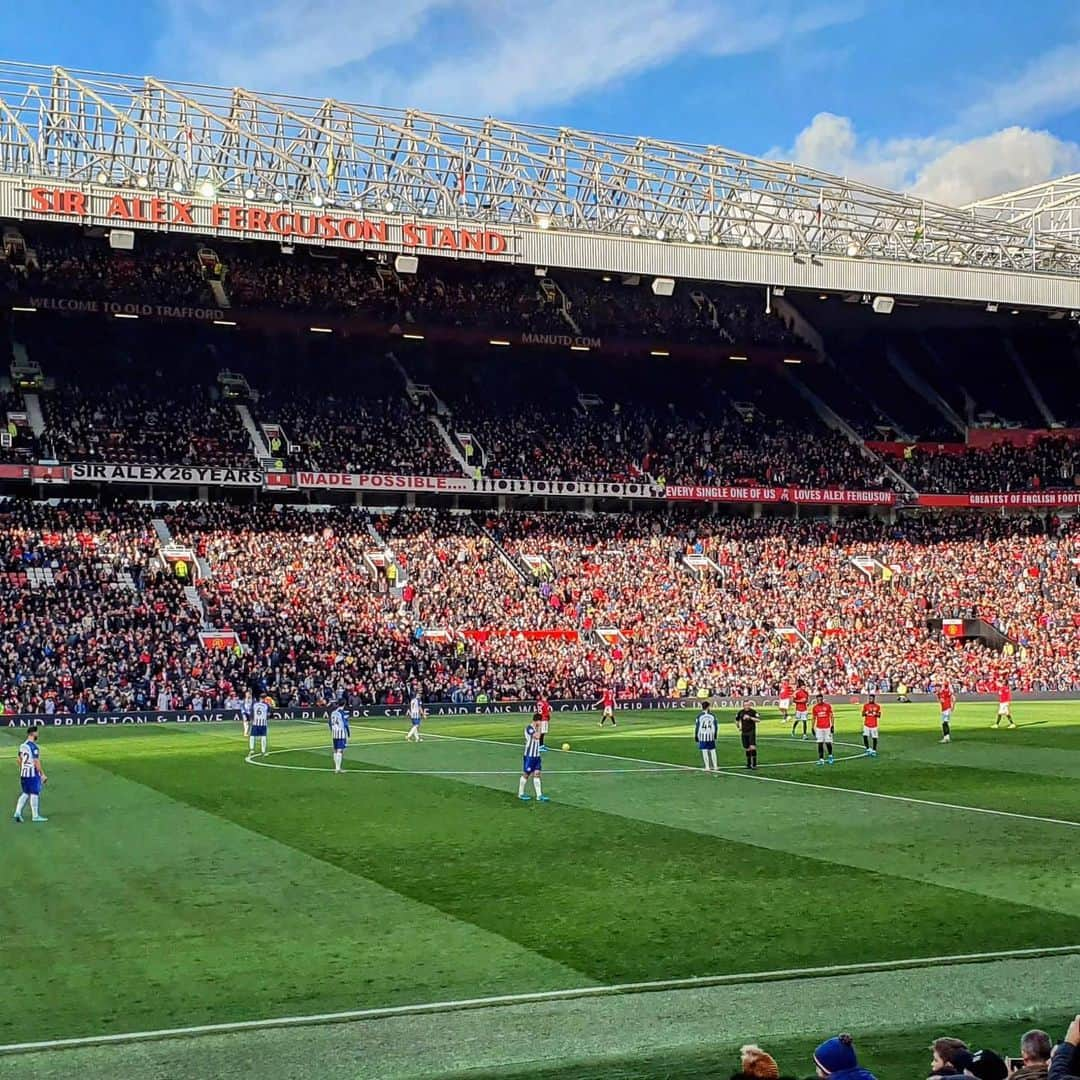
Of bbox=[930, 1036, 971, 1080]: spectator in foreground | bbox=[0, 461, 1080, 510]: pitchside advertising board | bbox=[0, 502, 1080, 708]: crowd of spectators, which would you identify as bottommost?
bbox=[930, 1036, 971, 1080]: spectator in foreground

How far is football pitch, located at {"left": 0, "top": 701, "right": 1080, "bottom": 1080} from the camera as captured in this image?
12.8 m

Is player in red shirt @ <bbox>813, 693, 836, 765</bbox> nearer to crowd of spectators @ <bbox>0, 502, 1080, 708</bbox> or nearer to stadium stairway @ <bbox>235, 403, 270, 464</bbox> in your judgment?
crowd of spectators @ <bbox>0, 502, 1080, 708</bbox>

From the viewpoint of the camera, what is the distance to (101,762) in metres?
35.8

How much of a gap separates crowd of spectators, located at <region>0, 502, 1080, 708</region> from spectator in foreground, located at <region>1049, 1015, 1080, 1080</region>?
47.7 metres

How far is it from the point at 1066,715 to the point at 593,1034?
42.6 metres

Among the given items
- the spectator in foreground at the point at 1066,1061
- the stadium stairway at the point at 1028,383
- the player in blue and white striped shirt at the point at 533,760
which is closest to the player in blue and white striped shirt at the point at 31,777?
the player in blue and white striped shirt at the point at 533,760

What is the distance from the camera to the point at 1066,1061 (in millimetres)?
7855

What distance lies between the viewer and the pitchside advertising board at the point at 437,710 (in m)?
50.6

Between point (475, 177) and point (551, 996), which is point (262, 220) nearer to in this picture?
point (475, 177)

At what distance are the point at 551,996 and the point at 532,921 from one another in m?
3.20

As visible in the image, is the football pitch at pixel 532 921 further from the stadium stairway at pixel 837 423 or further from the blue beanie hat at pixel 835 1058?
the stadium stairway at pixel 837 423

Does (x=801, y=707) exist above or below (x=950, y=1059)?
above

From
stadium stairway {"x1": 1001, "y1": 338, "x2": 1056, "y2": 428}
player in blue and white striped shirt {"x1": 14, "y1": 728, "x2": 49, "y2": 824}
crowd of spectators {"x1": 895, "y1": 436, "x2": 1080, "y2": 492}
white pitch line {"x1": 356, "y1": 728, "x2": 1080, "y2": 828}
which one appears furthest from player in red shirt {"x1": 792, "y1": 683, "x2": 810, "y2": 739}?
stadium stairway {"x1": 1001, "y1": 338, "x2": 1056, "y2": 428}

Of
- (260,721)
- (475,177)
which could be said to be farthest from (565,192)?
(260,721)
